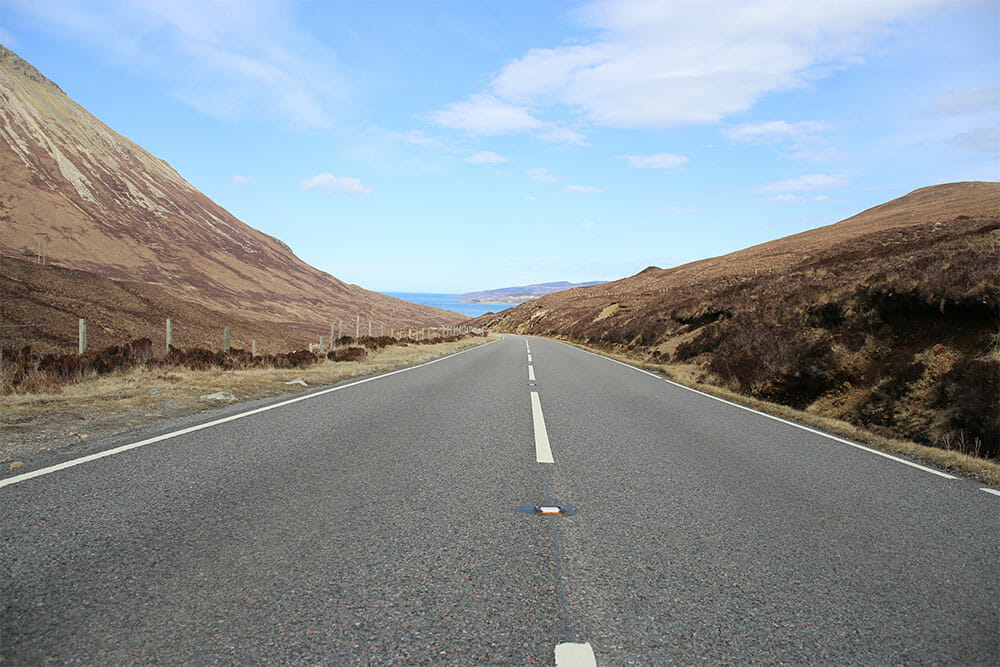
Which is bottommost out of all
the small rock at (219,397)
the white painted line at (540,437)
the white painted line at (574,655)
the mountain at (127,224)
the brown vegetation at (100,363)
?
the white painted line at (574,655)

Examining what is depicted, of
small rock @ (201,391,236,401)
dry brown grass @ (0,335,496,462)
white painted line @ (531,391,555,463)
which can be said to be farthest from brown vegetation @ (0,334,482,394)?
white painted line @ (531,391,555,463)

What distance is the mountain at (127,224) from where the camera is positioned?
94.8 meters

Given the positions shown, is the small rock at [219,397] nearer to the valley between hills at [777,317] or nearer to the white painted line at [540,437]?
the white painted line at [540,437]

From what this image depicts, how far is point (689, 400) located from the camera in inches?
474

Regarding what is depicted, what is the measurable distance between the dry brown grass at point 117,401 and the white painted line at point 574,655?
5.86 m

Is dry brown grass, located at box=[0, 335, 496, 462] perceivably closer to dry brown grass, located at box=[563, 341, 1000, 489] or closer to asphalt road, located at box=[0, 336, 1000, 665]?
asphalt road, located at box=[0, 336, 1000, 665]

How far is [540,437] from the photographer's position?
7461 mm

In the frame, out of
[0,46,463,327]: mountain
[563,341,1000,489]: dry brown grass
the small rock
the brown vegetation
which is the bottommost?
[563,341,1000,489]: dry brown grass

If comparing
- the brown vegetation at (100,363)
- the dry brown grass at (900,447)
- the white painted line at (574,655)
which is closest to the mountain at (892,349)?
the dry brown grass at (900,447)

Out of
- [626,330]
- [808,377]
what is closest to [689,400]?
[808,377]

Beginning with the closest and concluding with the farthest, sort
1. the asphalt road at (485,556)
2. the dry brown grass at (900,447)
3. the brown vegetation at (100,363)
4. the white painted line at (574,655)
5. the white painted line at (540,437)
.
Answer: the white painted line at (574,655) → the asphalt road at (485,556) → the white painted line at (540,437) → the dry brown grass at (900,447) → the brown vegetation at (100,363)

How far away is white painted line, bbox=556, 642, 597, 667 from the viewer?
98.0 inches

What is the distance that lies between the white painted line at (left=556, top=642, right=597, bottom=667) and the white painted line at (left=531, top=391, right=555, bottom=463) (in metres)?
3.56

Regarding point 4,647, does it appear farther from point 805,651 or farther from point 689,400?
point 689,400
